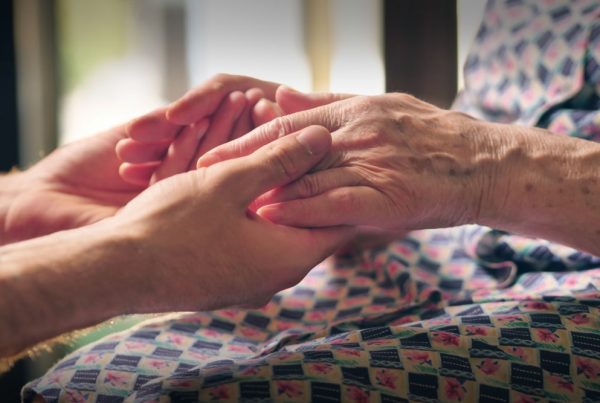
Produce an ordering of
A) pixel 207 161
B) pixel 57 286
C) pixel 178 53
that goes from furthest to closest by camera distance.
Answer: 1. pixel 178 53
2. pixel 207 161
3. pixel 57 286

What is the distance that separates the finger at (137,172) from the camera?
3.85 ft

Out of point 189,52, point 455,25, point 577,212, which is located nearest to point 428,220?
point 577,212

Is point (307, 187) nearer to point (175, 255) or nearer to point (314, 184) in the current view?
point (314, 184)

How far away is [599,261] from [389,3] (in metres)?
1.25

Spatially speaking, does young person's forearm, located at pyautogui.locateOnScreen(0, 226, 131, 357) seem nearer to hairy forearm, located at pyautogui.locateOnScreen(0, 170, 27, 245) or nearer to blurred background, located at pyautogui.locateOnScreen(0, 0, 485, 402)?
hairy forearm, located at pyautogui.locateOnScreen(0, 170, 27, 245)

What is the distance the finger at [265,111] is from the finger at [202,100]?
0.19ft

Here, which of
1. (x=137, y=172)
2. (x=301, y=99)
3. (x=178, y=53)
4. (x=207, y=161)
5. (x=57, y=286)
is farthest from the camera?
(x=178, y=53)

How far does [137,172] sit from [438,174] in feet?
1.86

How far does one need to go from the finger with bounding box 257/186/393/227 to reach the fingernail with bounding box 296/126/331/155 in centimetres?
6

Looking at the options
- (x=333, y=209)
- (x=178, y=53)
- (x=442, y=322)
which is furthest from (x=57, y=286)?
(x=178, y=53)

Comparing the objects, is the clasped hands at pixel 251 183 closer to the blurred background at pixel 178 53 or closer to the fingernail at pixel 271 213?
the fingernail at pixel 271 213

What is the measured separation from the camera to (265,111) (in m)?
1.13

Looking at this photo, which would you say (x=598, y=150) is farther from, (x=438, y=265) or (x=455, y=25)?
(x=455, y=25)

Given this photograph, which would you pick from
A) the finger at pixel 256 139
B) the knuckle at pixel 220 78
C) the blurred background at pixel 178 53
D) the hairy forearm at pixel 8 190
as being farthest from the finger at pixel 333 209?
the blurred background at pixel 178 53
